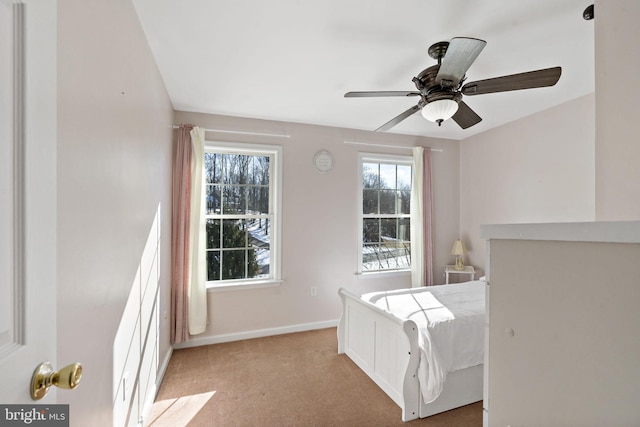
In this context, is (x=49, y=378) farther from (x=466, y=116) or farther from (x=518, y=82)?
(x=466, y=116)

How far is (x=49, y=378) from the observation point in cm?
57

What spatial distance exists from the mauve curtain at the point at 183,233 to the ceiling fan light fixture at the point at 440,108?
7.49 ft

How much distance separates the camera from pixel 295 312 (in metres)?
3.42

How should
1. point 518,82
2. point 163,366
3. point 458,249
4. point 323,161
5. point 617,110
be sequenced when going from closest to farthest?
point 617,110 < point 518,82 < point 163,366 < point 323,161 < point 458,249

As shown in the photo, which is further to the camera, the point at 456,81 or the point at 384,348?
the point at 384,348

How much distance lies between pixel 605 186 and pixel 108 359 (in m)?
2.06

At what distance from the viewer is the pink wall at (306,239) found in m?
3.20


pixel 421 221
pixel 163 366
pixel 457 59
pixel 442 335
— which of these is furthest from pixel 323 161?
pixel 163 366

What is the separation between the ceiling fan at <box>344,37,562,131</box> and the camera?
4.76 ft

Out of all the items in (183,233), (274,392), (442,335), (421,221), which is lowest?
(274,392)

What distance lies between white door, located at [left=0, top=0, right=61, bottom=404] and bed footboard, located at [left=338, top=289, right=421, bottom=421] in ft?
5.91

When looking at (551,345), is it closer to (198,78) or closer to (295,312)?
(198,78)

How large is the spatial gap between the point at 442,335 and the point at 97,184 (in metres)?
2.12

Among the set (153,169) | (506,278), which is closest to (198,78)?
(153,169)
